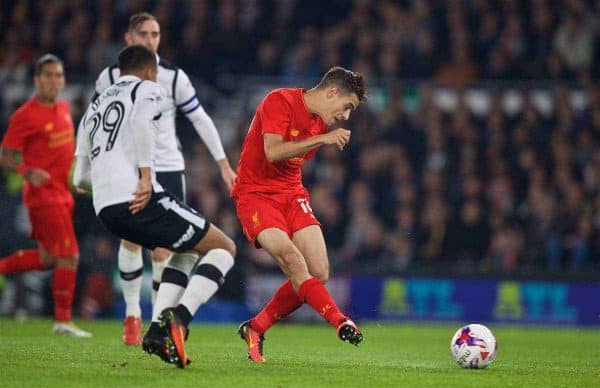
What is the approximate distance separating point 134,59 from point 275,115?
102 cm

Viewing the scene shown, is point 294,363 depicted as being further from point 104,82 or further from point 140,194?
point 104,82

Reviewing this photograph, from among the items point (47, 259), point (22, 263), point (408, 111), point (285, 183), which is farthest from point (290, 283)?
point (408, 111)

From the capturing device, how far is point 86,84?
660 inches

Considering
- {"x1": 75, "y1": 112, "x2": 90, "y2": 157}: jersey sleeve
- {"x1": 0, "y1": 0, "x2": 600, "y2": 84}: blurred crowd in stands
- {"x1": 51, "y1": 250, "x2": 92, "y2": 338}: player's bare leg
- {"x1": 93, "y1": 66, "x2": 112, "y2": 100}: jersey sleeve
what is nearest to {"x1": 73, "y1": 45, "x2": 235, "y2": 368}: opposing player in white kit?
{"x1": 75, "y1": 112, "x2": 90, "y2": 157}: jersey sleeve

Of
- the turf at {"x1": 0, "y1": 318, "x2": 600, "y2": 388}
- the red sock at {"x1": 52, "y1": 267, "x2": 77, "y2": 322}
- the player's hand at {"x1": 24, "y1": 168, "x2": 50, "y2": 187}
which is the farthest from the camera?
the red sock at {"x1": 52, "y1": 267, "x2": 77, "y2": 322}

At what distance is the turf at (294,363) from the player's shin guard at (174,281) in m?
0.39

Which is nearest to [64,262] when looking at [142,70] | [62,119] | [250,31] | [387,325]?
[62,119]

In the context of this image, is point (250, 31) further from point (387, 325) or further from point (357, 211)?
point (387, 325)

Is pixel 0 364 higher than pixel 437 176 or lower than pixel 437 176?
lower

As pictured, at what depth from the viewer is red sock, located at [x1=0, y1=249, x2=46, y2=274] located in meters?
11.3

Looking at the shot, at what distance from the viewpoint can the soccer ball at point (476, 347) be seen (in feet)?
24.7

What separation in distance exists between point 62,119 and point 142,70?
12.2 feet

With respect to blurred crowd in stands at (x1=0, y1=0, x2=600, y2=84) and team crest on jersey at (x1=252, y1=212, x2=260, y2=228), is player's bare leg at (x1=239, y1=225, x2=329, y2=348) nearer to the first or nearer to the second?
team crest on jersey at (x1=252, y1=212, x2=260, y2=228)

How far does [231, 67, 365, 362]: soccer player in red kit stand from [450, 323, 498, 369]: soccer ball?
1049mm
